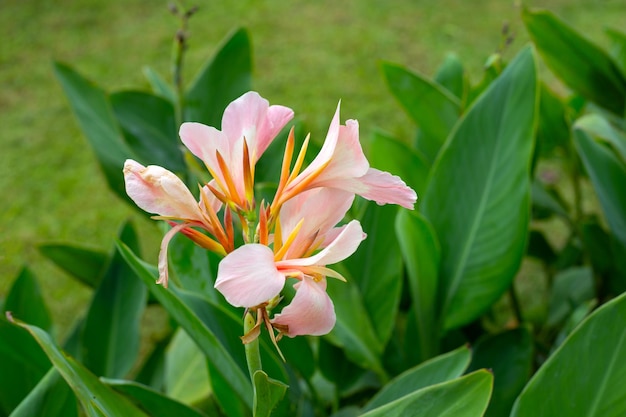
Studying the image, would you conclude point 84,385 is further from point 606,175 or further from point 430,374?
point 606,175

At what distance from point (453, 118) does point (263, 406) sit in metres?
0.75

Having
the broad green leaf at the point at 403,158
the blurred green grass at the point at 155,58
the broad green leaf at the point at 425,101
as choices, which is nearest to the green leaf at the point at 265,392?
the broad green leaf at the point at 403,158

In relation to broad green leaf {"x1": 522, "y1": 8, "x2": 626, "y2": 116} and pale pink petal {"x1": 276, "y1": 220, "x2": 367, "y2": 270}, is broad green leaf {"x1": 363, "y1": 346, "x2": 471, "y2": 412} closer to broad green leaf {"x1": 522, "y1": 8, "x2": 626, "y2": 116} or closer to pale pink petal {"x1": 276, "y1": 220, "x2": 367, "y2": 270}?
pale pink petal {"x1": 276, "y1": 220, "x2": 367, "y2": 270}

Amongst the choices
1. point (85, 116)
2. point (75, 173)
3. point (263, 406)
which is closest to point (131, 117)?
point (85, 116)

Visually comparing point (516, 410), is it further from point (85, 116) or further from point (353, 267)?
point (85, 116)

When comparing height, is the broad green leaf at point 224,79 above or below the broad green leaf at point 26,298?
above

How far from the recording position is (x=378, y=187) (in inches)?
20.1

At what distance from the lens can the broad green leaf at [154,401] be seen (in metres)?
0.79

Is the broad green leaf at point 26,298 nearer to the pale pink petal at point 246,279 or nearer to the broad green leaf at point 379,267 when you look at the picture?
the broad green leaf at point 379,267

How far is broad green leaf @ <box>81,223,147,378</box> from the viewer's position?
110 cm

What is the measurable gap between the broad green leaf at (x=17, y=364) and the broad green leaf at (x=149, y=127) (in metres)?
0.46

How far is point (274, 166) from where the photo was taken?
1.18 meters

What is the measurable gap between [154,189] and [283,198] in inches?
3.4

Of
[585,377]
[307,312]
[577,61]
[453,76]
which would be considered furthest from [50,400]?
[577,61]
